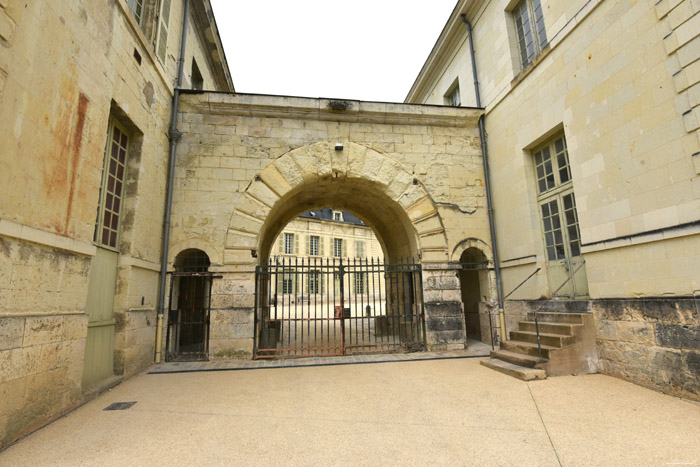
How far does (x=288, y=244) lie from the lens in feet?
80.9

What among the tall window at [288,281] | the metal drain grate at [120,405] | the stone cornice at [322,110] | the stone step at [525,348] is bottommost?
the metal drain grate at [120,405]

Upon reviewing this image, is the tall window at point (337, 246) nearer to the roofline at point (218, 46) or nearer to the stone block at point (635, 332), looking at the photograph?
the roofline at point (218, 46)

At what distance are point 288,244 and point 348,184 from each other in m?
17.9

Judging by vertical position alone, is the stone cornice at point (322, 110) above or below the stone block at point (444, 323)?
above

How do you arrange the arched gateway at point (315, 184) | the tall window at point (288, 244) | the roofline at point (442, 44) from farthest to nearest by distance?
the tall window at point (288, 244) → the roofline at point (442, 44) → the arched gateway at point (315, 184)

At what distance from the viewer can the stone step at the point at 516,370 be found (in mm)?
4371

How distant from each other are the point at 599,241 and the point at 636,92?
73.5 inches

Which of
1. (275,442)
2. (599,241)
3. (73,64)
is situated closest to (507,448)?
(275,442)

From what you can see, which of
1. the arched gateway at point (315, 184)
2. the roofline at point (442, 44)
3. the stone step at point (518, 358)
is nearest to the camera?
the stone step at point (518, 358)

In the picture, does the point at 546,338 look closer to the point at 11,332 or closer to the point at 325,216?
the point at 11,332

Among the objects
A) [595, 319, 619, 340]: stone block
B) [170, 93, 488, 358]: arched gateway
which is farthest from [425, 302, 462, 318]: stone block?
[595, 319, 619, 340]: stone block

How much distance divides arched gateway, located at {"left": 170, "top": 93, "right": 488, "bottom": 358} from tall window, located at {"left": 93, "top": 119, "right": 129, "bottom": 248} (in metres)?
1.18

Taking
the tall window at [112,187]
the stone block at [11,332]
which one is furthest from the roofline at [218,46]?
the stone block at [11,332]

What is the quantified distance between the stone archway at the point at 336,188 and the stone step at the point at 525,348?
1888mm
